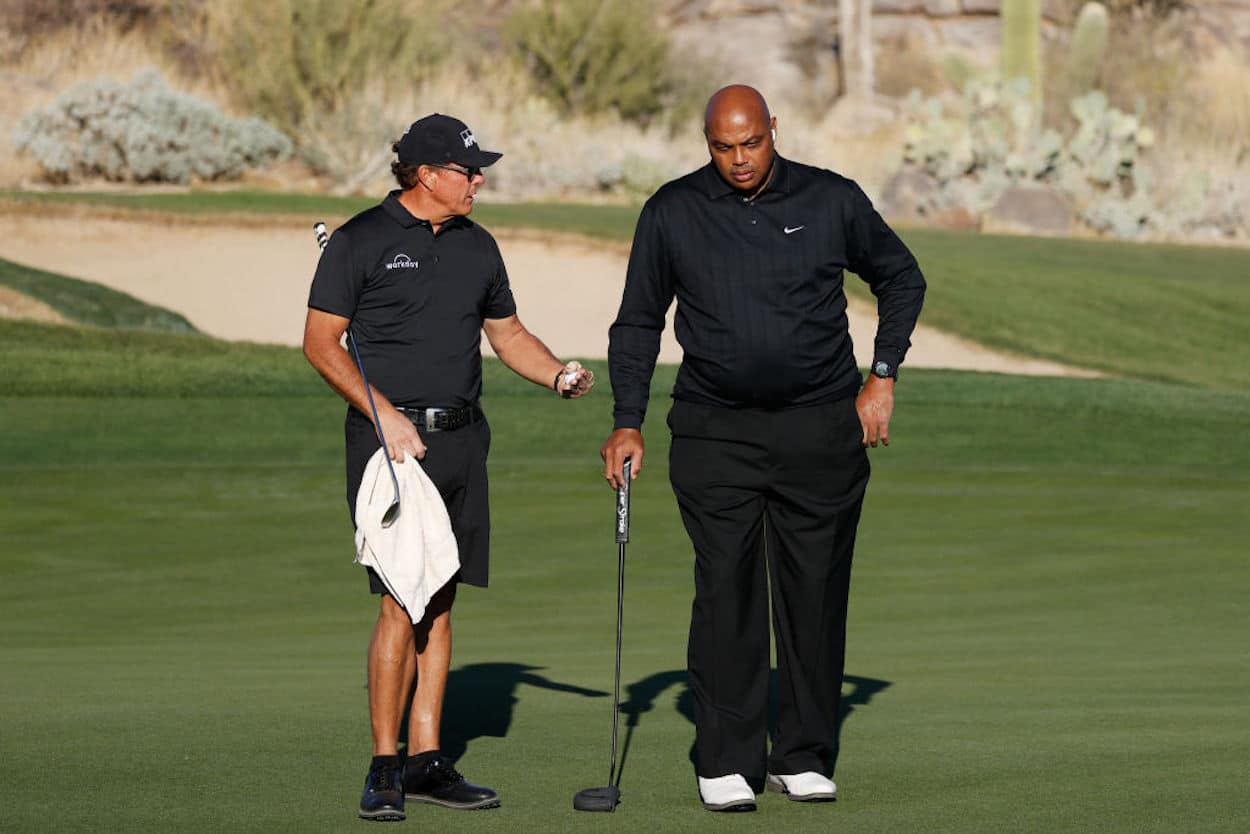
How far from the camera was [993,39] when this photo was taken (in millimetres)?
60750

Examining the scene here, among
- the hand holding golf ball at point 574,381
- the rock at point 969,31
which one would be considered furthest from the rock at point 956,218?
the hand holding golf ball at point 574,381

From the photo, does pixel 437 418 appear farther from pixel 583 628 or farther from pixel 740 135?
pixel 583 628

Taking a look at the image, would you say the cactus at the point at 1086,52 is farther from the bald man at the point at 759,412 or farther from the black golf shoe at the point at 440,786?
the black golf shoe at the point at 440,786

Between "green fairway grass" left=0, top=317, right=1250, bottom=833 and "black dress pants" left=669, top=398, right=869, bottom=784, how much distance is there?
0.23m

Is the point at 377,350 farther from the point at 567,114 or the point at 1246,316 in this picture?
the point at 567,114

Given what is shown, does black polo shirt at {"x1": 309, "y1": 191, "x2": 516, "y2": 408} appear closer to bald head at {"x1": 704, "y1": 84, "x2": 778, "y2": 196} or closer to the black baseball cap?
the black baseball cap

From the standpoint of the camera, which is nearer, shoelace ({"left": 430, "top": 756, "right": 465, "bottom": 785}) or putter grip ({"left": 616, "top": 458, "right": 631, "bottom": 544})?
shoelace ({"left": 430, "top": 756, "right": 465, "bottom": 785})

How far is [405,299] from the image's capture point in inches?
248

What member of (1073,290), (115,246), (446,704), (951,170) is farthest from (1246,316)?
(446,704)

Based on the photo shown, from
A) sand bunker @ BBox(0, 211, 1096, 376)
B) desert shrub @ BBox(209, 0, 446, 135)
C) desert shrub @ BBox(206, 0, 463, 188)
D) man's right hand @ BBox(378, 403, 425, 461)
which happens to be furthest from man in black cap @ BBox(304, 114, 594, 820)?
desert shrub @ BBox(209, 0, 446, 135)

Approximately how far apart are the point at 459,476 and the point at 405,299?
1.61 ft

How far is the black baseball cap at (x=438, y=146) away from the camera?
20.9ft

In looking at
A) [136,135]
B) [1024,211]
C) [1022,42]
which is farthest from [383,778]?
[1022,42]

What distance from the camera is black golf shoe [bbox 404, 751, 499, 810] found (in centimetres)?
596
